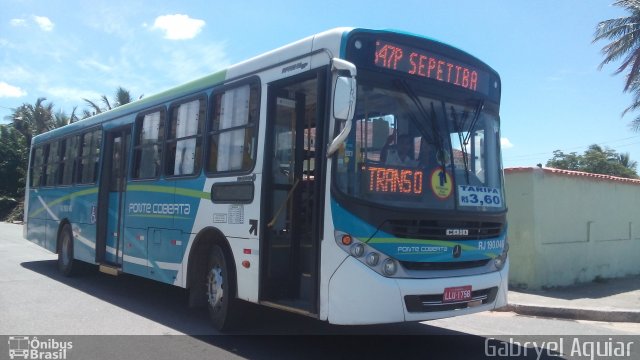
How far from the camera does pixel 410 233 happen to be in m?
5.31

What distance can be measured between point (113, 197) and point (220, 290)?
13.3 feet

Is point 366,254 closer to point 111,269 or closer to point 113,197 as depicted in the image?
point 111,269

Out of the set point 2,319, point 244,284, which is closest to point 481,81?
point 244,284

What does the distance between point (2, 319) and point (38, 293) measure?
2125 millimetres

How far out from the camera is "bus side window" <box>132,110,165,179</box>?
8391 millimetres

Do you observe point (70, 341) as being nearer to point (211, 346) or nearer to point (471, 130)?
point (211, 346)

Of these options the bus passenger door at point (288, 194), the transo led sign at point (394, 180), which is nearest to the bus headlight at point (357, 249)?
the transo led sign at point (394, 180)

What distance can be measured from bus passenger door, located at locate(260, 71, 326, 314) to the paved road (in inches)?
31.9

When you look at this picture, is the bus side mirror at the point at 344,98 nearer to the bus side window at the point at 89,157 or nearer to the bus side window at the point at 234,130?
the bus side window at the point at 234,130

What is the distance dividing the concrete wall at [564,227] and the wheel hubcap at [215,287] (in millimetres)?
6754

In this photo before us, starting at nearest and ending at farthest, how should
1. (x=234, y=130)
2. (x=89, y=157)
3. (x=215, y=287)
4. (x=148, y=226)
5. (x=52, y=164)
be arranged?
(x=234, y=130) < (x=215, y=287) < (x=148, y=226) < (x=89, y=157) < (x=52, y=164)

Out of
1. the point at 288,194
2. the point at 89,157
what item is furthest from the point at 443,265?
the point at 89,157

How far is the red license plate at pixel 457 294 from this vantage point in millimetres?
5375

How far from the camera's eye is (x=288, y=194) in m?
6.19
